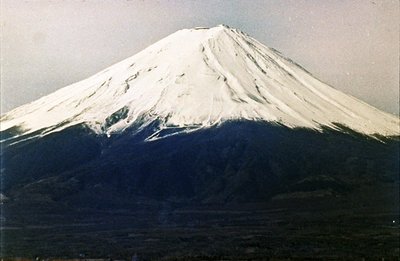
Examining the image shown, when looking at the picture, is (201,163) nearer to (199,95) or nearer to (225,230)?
(199,95)

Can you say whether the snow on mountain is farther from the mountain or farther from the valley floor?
the valley floor

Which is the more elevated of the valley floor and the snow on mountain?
the snow on mountain

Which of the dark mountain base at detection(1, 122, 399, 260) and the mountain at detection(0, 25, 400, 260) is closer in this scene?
the dark mountain base at detection(1, 122, 399, 260)

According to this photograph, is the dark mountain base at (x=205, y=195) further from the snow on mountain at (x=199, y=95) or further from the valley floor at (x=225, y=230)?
the snow on mountain at (x=199, y=95)

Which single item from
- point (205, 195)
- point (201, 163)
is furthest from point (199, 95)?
point (205, 195)

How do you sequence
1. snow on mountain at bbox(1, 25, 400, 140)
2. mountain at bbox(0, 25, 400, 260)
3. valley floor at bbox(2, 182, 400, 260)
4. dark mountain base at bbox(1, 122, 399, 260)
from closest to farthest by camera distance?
valley floor at bbox(2, 182, 400, 260) < dark mountain base at bbox(1, 122, 399, 260) < mountain at bbox(0, 25, 400, 260) < snow on mountain at bbox(1, 25, 400, 140)

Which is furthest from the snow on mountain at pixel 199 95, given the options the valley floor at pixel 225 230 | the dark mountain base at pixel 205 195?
the valley floor at pixel 225 230

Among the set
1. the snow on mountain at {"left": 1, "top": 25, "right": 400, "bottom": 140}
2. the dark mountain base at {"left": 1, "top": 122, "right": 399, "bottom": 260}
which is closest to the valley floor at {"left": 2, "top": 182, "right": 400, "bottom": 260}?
the dark mountain base at {"left": 1, "top": 122, "right": 399, "bottom": 260}
